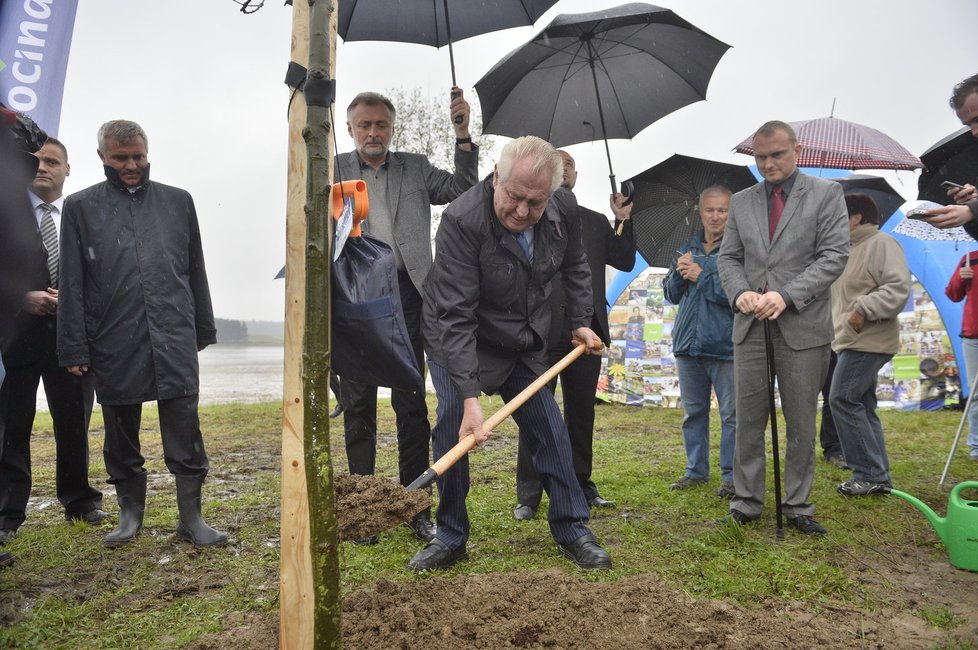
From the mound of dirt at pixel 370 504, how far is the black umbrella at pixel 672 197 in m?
4.03

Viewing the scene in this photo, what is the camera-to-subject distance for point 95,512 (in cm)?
452

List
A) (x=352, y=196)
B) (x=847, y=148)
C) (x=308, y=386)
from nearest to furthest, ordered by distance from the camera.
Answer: (x=308, y=386) → (x=352, y=196) → (x=847, y=148)

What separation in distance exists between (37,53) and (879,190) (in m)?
9.14

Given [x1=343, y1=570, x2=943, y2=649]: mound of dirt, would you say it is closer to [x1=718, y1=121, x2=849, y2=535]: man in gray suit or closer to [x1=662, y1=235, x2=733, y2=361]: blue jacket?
[x1=718, y1=121, x2=849, y2=535]: man in gray suit

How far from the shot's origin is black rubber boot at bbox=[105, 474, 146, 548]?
4059mm

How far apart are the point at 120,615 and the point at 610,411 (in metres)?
8.01

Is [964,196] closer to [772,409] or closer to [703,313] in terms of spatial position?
[772,409]

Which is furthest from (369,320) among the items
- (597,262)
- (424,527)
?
(597,262)

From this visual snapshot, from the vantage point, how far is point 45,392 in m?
4.45

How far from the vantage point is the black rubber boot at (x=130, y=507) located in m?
4.06

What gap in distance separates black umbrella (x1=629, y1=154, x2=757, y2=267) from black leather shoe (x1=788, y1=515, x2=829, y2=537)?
261cm

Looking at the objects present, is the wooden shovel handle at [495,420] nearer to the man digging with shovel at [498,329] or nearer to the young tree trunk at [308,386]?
the man digging with shovel at [498,329]

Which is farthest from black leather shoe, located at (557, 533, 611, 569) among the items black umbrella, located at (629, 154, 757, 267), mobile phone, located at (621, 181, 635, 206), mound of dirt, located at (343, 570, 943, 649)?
black umbrella, located at (629, 154, 757, 267)

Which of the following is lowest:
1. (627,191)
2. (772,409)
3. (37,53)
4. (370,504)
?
(370,504)
